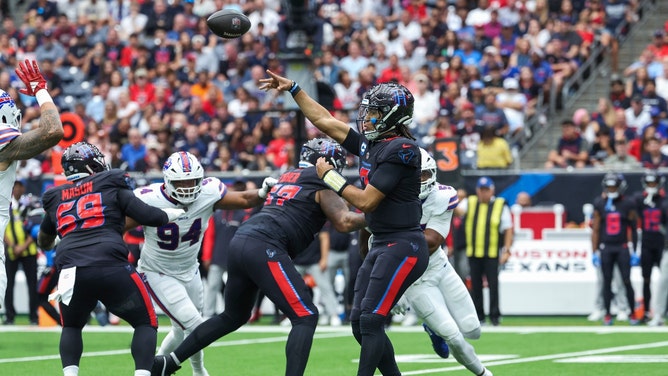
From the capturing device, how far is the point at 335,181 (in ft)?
24.7

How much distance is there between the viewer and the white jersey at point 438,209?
9.58 m

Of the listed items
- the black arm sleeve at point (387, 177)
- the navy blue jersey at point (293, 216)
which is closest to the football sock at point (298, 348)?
the navy blue jersey at point (293, 216)

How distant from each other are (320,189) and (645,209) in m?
8.37

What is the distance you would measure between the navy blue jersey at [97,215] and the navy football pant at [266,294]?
26.0 inches

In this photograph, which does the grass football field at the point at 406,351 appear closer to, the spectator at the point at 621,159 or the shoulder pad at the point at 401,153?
the spectator at the point at 621,159

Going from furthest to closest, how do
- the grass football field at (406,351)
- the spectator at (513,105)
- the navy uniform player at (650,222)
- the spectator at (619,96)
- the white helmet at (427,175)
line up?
the spectator at (513,105), the spectator at (619,96), the navy uniform player at (650,222), the grass football field at (406,351), the white helmet at (427,175)

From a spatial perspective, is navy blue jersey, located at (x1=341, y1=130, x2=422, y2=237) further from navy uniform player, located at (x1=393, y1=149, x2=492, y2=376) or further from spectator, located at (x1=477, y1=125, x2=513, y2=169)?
spectator, located at (x1=477, y1=125, x2=513, y2=169)

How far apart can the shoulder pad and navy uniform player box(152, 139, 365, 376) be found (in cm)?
64

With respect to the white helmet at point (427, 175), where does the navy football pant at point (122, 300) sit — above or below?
below

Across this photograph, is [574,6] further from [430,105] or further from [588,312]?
[588,312]

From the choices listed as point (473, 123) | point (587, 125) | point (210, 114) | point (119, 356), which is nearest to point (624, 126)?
point (587, 125)

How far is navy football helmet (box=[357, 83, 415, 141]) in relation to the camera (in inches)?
302

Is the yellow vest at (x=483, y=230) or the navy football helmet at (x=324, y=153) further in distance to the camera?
the yellow vest at (x=483, y=230)

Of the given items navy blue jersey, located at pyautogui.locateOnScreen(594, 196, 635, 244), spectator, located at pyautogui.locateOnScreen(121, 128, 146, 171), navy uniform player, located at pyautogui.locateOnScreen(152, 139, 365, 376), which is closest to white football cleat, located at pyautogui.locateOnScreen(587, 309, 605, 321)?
navy blue jersey, located at pyautogui.locateOnScreen(594, 196, 635, 244)
